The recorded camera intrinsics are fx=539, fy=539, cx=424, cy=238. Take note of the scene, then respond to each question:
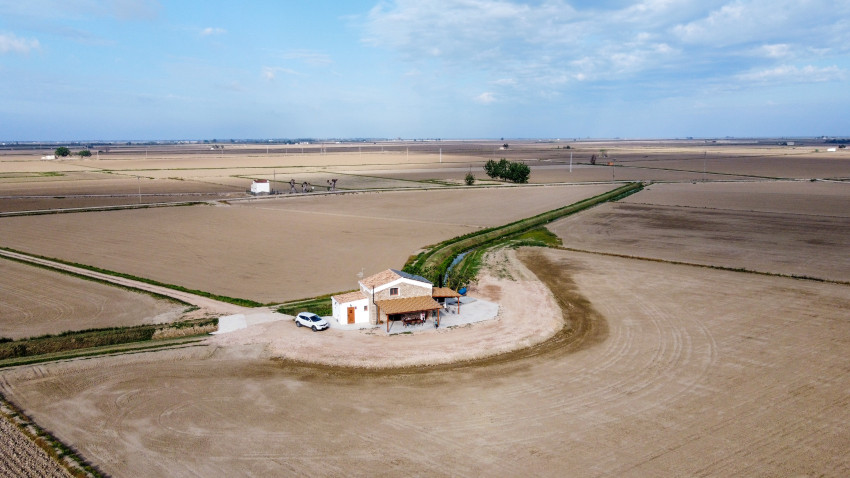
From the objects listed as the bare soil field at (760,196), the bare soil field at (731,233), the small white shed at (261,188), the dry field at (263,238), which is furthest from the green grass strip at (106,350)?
the bare soil field at (760,196)

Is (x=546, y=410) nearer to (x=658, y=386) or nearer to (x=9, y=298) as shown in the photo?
(x=658, y=386)

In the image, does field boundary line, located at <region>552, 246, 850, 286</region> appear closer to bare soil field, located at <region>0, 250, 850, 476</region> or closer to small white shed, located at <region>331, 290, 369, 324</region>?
bare soil field, located at <region>0, 250, 850, 476</region>

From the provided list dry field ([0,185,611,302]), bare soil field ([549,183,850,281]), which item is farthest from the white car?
bare soil field ([549,183,850,281])

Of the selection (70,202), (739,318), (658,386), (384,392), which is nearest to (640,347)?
(658,386)

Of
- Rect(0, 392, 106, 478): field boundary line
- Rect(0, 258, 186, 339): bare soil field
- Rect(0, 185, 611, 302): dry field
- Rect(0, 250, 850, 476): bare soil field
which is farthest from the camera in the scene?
Rect(0, 185, 611, 302): dry field

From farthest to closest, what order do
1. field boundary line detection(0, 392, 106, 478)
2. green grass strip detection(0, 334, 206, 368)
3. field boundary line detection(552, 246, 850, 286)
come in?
1. field boundary line detection(552, 246, 850, 286)
2. green grass strip detection(0, 334, 206, 368)
3. field boundary line detection(0, 392, 106, 478)

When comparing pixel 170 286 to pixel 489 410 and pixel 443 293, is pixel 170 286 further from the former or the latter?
pixel 489 410
